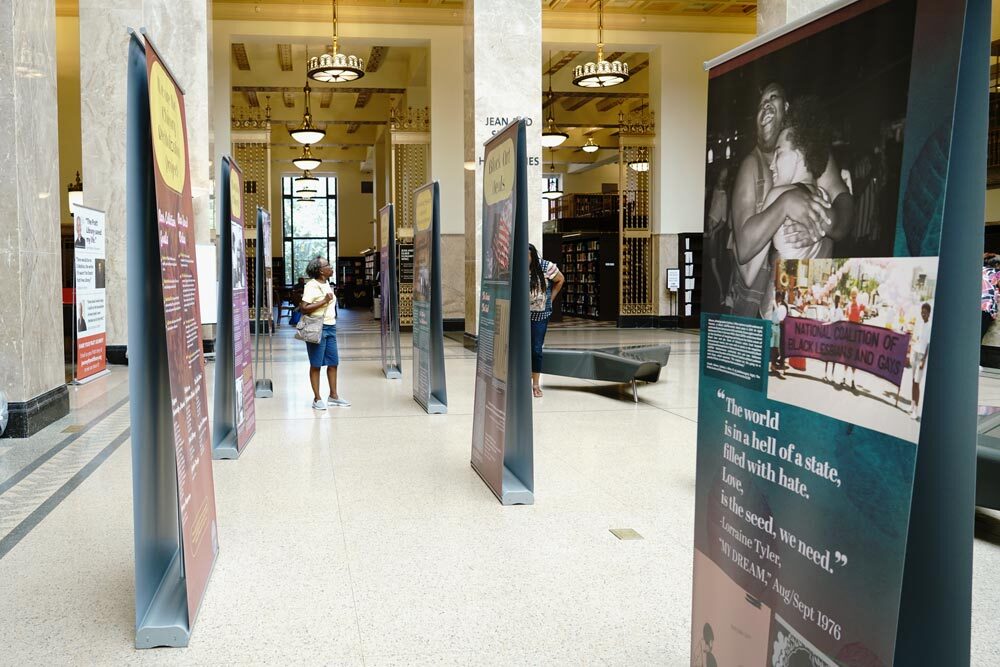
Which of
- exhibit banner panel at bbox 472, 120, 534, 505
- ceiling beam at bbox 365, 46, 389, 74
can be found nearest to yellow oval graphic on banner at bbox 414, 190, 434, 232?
exhibit banner panel at bbox 472, 120, 534, 505

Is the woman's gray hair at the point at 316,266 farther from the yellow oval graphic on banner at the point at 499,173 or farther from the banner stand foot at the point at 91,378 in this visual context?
the banner stand foot at the point at 91,378

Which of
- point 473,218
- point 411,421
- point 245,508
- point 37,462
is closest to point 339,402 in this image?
point 411,421

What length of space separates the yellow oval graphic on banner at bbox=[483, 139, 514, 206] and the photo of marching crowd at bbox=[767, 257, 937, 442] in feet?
8.56

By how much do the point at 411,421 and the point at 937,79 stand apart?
5.61 metres

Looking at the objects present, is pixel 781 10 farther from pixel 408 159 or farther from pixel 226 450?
pixel 226 450

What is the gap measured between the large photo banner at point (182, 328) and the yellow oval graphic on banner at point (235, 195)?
233cm

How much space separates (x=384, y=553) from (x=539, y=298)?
4132 millimetres

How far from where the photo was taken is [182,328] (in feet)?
9.61

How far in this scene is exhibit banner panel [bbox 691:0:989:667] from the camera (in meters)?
1.49

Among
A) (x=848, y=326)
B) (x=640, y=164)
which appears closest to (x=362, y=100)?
(x=640, y=164)

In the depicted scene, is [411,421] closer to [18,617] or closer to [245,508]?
[245,508]

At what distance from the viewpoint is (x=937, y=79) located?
144 centimetres

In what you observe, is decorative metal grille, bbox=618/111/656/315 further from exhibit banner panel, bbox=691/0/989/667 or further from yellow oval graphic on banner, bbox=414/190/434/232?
exhibit banner panel, bbox=691/0/989/667

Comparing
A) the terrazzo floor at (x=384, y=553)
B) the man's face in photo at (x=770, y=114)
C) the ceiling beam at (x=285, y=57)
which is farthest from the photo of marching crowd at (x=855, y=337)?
the ceiling beam at (x=285, y=57)
